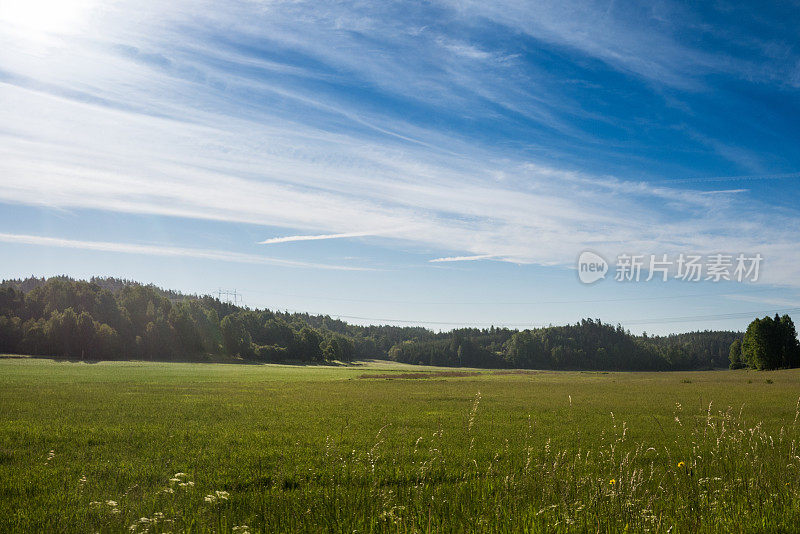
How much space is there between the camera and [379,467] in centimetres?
1454

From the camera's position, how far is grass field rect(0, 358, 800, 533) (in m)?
7.92

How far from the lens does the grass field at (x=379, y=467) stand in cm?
792

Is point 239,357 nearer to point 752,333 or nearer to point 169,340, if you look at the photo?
point 169,340

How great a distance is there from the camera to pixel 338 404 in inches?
1387

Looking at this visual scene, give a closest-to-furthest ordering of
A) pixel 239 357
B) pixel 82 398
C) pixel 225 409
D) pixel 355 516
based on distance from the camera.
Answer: pixel 355 516 < pixel 225 409 < pixel 82 398 < pixel 239 357

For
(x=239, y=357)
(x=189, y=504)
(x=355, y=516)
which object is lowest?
(x=239, y=357)

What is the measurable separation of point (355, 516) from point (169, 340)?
151 m

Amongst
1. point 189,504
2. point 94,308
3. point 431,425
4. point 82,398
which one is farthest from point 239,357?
point 189,504

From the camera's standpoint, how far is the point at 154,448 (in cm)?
1762

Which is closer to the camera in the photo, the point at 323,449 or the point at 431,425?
the point at 323,449

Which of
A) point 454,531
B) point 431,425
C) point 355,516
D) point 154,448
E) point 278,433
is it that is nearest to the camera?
point 454,531

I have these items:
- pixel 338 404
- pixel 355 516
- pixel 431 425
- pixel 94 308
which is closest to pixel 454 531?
pixel 355 516

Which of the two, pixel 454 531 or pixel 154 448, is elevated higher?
pixel 454 531

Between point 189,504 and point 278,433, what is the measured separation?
11111mm
